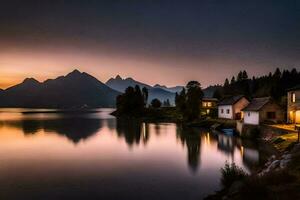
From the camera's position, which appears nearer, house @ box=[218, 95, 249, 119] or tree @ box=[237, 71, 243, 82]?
house @ box=[218, 95, 249, 119]

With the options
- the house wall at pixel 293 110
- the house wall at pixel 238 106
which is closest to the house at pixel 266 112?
the house wall at pixel 293 110

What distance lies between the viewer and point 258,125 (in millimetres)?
51031

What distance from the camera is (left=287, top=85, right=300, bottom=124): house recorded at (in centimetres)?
4969

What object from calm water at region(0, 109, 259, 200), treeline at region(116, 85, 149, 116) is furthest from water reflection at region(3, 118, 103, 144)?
treeline at region(116, 85, 149, 116)

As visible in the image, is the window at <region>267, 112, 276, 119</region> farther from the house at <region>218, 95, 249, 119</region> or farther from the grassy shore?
the house at <region>218, 95, 249, 119</region>

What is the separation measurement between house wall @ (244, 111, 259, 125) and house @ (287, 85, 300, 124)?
19.7ft

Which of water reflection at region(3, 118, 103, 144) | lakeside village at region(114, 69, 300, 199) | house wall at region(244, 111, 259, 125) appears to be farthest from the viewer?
water reflection at region(3, 118, 103, 144)

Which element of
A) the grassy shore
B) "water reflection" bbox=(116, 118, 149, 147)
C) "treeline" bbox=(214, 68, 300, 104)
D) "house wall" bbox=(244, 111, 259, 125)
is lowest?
"water reflection" bbox=(116, 118, 149, 147)

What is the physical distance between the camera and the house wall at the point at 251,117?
54.0m

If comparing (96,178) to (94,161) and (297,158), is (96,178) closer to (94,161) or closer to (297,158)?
(94,161)

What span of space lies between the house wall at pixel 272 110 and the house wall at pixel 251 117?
0.92 metres

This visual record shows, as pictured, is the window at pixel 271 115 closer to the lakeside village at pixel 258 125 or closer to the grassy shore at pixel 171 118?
the lakeside village at pixel 258 125

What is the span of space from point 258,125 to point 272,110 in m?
6.05

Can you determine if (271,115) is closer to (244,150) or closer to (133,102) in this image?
(244,150)
